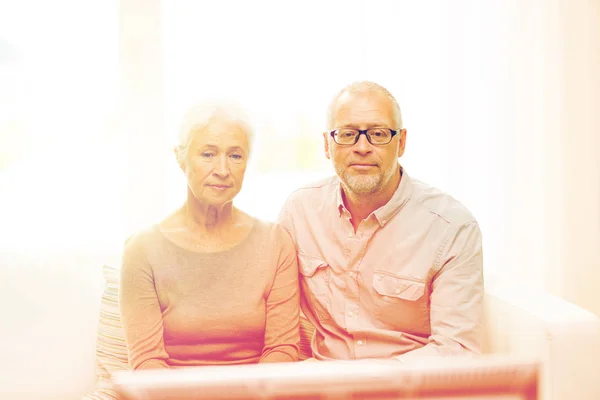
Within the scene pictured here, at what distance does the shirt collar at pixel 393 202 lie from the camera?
5.68 ft

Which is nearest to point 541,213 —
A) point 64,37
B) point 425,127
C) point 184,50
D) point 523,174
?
point 523,174

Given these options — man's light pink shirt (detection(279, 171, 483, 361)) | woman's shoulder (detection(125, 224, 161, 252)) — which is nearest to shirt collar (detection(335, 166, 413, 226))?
man's light pink shirt (detection(279, 171, 483, 361))

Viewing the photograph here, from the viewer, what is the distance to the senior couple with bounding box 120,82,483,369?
5.08ft

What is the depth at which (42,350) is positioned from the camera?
186 centimetres

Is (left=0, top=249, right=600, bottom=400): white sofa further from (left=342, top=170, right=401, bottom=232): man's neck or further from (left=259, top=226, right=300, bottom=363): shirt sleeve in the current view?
(left=259, top=226, right=300, bottom=363): shirt sleeve

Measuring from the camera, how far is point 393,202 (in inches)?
68.7

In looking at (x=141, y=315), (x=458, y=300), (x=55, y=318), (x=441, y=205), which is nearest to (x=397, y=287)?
(x=458, y=300)

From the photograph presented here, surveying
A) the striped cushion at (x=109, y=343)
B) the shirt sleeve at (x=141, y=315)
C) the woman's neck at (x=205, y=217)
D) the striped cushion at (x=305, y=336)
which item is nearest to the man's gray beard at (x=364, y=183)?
the woman's neck at (x=205, y=217)

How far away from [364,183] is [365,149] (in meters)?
0.09

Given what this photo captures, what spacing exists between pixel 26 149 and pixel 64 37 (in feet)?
1.57

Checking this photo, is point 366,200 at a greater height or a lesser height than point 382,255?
greater

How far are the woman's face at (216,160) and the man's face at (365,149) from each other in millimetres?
303

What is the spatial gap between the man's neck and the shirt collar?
0.02 meters

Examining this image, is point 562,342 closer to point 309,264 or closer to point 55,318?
point 309,264
